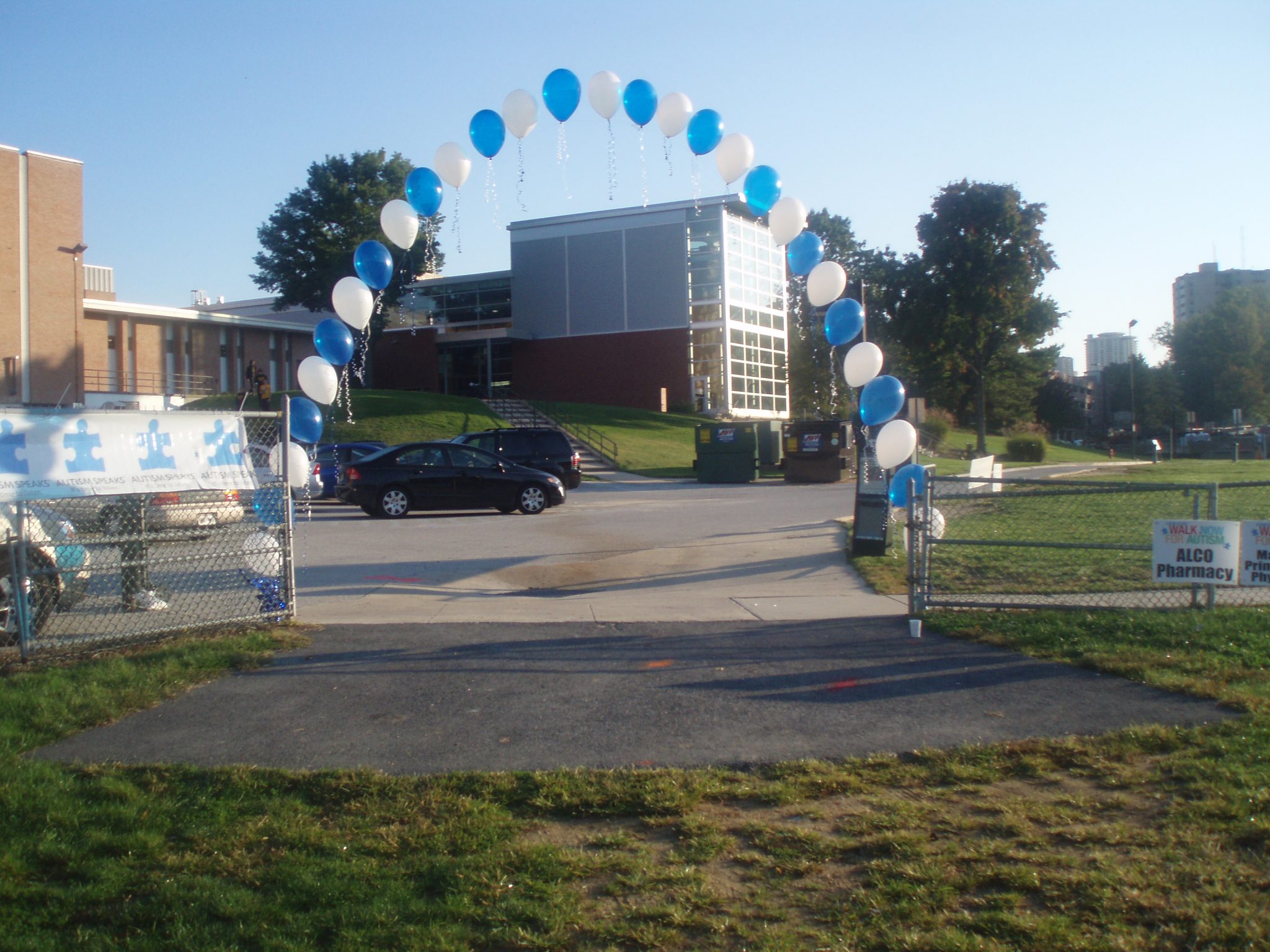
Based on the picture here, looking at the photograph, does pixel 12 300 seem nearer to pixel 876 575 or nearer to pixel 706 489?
pixel 706 489

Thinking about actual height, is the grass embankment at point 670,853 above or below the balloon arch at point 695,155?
below

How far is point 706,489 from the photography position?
27672 millimetres

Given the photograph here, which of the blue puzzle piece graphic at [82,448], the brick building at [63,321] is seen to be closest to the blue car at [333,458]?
the blue puzzle piece graphic at [82,448]

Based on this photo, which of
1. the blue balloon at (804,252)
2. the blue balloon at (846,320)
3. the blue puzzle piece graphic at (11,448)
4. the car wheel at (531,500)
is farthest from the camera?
the car wheel at (531,500)

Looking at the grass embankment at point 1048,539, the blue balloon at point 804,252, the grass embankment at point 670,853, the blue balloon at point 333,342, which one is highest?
the blue balloon at point 804,252

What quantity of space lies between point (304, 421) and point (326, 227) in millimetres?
45343

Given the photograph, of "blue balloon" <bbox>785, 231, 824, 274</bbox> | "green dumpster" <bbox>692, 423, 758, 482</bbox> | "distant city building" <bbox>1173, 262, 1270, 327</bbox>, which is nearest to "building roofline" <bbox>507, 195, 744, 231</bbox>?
"green dumpster" <bbox>692, 423, 758, 482</bbox>

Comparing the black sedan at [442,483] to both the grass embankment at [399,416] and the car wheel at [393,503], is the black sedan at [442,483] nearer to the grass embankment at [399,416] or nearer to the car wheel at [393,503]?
the car wheel at [393,503]

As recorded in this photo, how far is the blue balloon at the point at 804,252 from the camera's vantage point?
14.1 m

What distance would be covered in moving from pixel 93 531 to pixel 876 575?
7.88m

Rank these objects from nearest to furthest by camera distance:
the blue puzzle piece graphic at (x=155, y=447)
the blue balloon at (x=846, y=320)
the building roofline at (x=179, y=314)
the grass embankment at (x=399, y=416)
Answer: the blue puzzle piece graphic at (x=155, y=447), the blue balloon at (x=846, y=320), the grass embankment at (x=399, y=416), the building roofline at (x=179, y=314)

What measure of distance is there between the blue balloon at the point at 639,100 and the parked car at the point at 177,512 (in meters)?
7.58

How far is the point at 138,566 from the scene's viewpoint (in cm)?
757

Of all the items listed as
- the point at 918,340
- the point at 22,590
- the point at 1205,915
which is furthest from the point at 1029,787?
the point at 918,340
